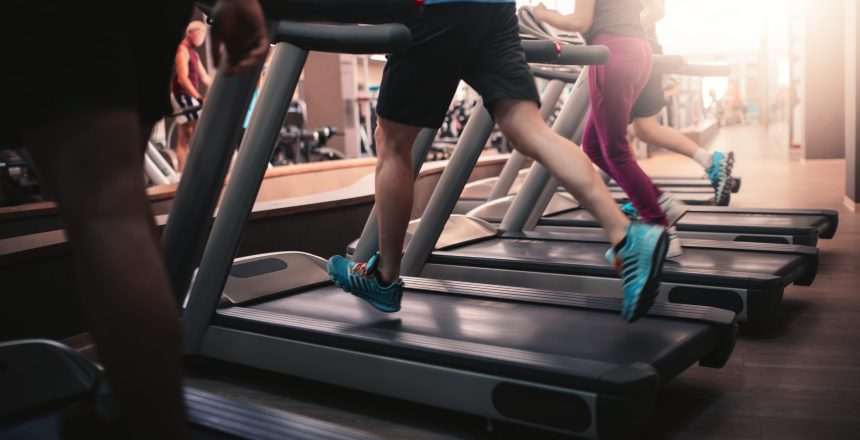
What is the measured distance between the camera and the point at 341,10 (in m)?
1.18

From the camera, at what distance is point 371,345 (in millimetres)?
1776

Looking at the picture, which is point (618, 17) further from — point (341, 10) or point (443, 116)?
point (341, 10)

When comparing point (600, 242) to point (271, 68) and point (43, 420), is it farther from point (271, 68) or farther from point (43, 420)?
point (43, 420)

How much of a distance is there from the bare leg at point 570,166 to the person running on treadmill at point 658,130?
1.82m

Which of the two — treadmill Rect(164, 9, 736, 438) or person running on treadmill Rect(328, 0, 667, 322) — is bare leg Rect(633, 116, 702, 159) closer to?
treadmill Rect(164, 9, 736, 438)

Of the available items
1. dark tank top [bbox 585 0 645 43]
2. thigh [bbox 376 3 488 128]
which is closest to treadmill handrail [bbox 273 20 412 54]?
thigh [bbox 376 3 488 128]

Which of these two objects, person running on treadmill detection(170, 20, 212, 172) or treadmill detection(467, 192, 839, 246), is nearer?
treadmill detection(467, 192, 839, 246)

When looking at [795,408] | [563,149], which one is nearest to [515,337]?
[563,149]

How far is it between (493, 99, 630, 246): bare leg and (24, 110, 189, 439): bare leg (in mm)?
1237

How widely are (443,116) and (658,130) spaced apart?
2.65 meters

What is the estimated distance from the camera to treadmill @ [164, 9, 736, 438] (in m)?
1.48

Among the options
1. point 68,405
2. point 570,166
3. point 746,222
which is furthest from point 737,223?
point 68,405

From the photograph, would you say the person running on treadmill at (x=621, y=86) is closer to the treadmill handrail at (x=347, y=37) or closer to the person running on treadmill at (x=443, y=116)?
the person running on treadmill at (x=443, y=116)

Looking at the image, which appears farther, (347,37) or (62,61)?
(347,37)
